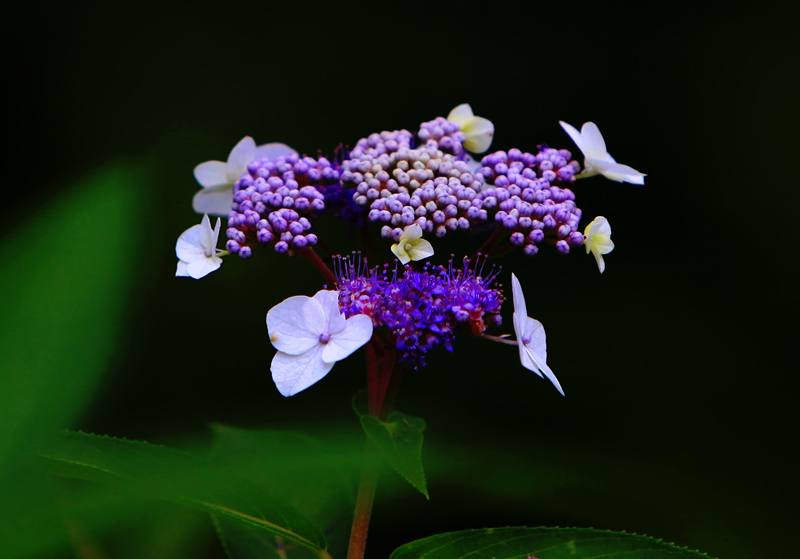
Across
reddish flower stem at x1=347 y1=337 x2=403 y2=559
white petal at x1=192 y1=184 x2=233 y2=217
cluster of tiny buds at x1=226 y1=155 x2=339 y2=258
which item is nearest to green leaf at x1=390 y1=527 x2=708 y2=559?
reddish flower stem at x1=347 y1=337 x2=403 y2=559

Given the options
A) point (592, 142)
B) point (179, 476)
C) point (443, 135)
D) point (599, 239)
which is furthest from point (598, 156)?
point (179, 476)

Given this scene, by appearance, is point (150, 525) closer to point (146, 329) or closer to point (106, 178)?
point (106, 178)

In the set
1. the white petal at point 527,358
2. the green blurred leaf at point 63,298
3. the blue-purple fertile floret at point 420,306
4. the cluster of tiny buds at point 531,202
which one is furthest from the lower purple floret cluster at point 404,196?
the green blurred leaf at point 63,298

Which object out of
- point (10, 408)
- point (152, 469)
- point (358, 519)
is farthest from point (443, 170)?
point (10, 408)

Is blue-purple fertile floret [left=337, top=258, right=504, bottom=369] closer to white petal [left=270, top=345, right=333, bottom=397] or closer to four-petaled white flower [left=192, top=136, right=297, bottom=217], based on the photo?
white petal [left=270, top=345, right=333, bottom=397]

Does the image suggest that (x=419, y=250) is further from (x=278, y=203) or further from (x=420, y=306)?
(x=278, y=203)
